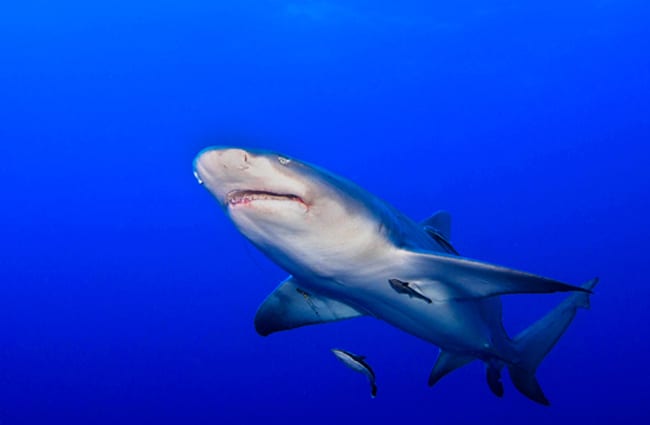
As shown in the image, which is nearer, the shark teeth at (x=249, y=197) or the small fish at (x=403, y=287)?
the shark teeth at (x=249, y=197)

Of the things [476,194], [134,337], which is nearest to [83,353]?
[134,337]

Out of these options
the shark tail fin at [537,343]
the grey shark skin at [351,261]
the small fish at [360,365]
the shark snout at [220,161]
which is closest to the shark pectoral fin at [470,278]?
the grey shark skin at [351,261]

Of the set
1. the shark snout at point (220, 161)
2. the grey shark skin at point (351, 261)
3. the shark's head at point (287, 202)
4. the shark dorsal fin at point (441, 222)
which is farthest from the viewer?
the shark dorsal fin at point (441, 222)

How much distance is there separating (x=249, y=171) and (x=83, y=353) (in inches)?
1815

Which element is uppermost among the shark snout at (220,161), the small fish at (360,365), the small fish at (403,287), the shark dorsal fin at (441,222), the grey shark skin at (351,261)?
the shark dorsal fin at (441,222)

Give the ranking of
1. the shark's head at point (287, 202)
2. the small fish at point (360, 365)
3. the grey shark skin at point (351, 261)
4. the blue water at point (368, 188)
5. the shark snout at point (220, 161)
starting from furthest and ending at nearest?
the blue water at point (368, 188)
the small fish at point (360, 365)
the grey shark skin at point (351, 261)
the shark's head at point (287, 202)
the shark snout at point (220, 161)

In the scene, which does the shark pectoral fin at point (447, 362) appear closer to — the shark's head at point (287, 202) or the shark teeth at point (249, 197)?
the shark's head at point (287, 202)

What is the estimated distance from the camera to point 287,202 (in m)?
2.81

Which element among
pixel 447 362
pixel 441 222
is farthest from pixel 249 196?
pixel 447 362

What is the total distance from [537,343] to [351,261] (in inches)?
127

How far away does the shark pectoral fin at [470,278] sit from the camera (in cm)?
322

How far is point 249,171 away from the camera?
2.62 meters

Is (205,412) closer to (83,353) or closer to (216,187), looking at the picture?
(83,353)

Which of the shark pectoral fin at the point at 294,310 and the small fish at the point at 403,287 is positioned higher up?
the shark pectoral fin at the point at 294,310
